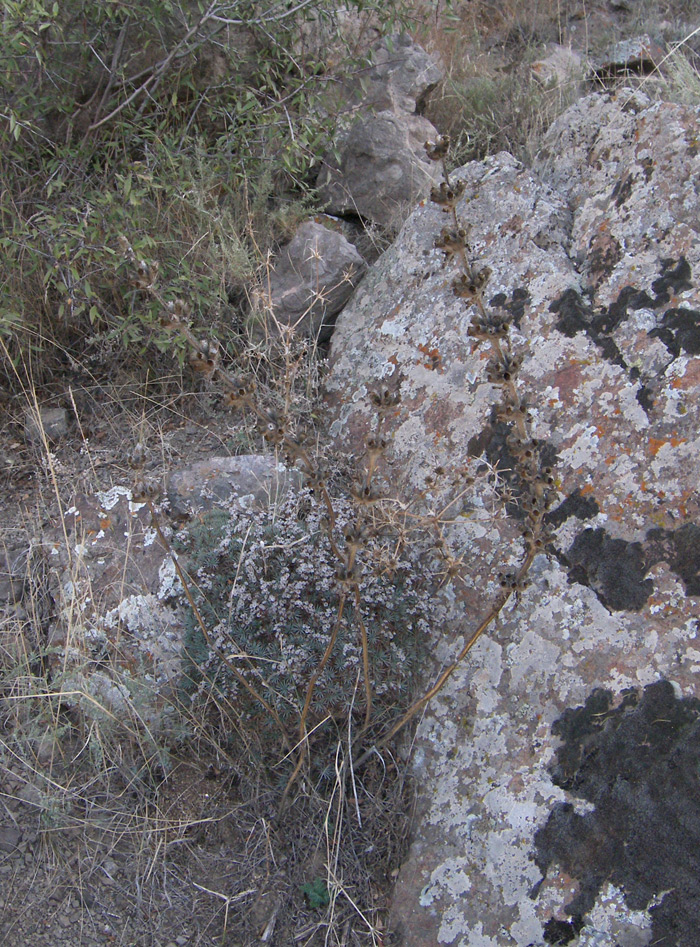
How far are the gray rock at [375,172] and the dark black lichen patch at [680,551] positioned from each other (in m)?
2.39

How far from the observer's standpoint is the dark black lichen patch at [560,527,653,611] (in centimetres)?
220

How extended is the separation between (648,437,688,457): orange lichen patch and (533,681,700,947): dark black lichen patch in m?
0.70

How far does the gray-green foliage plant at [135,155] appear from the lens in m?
3.26

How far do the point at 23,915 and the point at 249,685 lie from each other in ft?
3.03

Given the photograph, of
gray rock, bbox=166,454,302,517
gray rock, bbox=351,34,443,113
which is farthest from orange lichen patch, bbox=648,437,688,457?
gray rock, bbox=351,34,443,113

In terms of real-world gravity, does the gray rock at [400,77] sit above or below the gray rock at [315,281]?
above

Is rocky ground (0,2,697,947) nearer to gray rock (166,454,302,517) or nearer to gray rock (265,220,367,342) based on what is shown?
gray rock (166,454,302,517)

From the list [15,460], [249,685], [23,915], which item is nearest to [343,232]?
[15,460]

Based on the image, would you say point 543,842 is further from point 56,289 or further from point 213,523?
point 56,289

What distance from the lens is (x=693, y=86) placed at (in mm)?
3982

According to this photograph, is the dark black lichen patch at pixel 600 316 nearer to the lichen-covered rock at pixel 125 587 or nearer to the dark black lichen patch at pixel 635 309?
the dark black lichen patch at pixel 635 309

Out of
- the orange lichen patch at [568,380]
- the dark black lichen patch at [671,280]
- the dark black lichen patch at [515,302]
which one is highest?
the dark black lichen patch at [671,280]

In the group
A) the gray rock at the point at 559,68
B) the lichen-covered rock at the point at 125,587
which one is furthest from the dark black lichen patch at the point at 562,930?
the gray rock at the point at 559,68

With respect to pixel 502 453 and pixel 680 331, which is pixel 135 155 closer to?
pixel 502 453
